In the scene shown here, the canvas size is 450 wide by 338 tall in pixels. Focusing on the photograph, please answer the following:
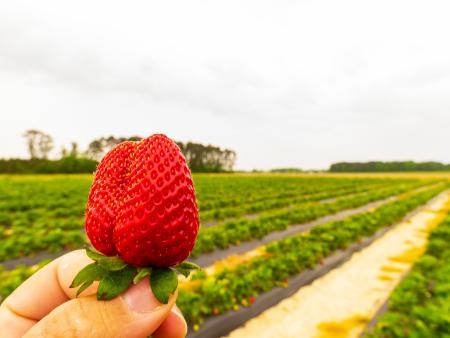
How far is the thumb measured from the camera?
115cm

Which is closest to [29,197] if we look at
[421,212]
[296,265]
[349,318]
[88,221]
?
[296,265]

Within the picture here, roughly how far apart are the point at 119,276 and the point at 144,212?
25cm

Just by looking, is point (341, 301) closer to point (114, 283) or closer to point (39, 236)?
point (114, 283)

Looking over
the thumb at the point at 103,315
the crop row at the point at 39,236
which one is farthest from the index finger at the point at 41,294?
the crop row at the point at 39,236

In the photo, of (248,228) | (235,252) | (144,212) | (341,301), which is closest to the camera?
(144,212)

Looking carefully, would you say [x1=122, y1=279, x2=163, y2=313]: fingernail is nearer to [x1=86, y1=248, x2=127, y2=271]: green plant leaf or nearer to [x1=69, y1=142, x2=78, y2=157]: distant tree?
[x1=86, y1=248, x2=127, y2=271]: green plant leaf

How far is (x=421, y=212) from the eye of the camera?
15.1 meters

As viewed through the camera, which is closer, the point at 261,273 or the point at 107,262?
the point at 107,262

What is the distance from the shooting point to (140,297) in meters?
1.14

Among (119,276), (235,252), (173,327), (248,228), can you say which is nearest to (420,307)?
(173,327)

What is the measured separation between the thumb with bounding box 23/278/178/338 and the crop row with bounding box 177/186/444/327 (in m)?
3.41

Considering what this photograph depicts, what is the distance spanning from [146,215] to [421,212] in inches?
683

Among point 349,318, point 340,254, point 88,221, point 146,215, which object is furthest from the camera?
point 340,254

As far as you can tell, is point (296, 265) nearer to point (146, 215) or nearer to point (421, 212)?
point (146, 215)
